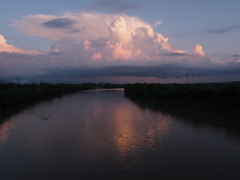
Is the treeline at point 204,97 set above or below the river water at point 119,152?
above

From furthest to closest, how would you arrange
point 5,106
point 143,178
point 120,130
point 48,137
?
point 5,106 < point 120,130 < point 48,137 < point 143,178

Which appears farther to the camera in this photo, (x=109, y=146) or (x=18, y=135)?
(x=18, y=135)

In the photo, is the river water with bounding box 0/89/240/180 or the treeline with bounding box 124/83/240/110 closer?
the river water with bounding box 0/89/240/180

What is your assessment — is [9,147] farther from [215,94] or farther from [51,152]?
[215,94]

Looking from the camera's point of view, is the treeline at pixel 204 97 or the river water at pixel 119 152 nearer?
the river water at pixel 119 152

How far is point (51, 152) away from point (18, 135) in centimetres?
627

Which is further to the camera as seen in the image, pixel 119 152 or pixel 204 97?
pixel 204 97

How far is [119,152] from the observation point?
1520 centimetres

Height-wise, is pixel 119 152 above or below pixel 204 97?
below

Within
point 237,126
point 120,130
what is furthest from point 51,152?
point 237,126

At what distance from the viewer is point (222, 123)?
Answer: 977 inches

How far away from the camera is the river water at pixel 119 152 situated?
39.9 feet

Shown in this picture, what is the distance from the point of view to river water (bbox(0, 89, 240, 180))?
12164 millimetres

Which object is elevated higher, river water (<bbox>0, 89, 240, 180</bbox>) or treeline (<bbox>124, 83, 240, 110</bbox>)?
treeline (<bbox>124, 83, 240, 110</bbox>)
